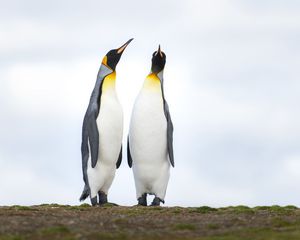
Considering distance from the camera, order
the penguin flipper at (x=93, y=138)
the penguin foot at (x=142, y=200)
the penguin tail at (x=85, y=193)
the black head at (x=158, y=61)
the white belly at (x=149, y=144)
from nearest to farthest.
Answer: the penguin flipper at (x=93, y=138) < the penguin tail at (x=85, y=193) < the white belly at (x=149, y=144) < the penguin foot at (x=142, y=200) < the black head at (x=158, y=61)

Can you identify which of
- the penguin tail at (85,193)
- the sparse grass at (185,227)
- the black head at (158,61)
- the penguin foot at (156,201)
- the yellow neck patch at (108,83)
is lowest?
the sparse grass at (185,227)

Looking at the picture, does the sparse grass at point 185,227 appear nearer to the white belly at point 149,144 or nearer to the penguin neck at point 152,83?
the white belly at point 149,144

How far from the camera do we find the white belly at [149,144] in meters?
23.4

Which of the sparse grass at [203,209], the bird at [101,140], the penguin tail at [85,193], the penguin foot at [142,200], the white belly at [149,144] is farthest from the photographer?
the penguin foot at [142,200]

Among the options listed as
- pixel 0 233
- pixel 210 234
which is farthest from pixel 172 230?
pixel 0 233

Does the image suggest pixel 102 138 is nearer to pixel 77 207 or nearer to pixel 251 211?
pixel 77 207

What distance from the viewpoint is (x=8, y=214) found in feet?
60.9

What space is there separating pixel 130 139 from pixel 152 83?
1.56 meters

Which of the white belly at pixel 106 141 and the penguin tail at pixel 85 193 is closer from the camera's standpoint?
the white belly at pixel 106 141

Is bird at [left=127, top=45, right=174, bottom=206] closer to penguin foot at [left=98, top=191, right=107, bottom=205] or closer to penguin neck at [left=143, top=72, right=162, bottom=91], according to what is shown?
penguin neck at [left=143, top=72, right=162, bottom=91]

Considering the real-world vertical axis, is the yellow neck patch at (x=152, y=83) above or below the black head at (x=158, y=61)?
below

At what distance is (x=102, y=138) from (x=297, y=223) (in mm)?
7091

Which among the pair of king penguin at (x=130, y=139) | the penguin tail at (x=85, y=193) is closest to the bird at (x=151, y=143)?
the pair of king penguin at (x=130, y=139)

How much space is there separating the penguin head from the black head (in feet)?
2.81
